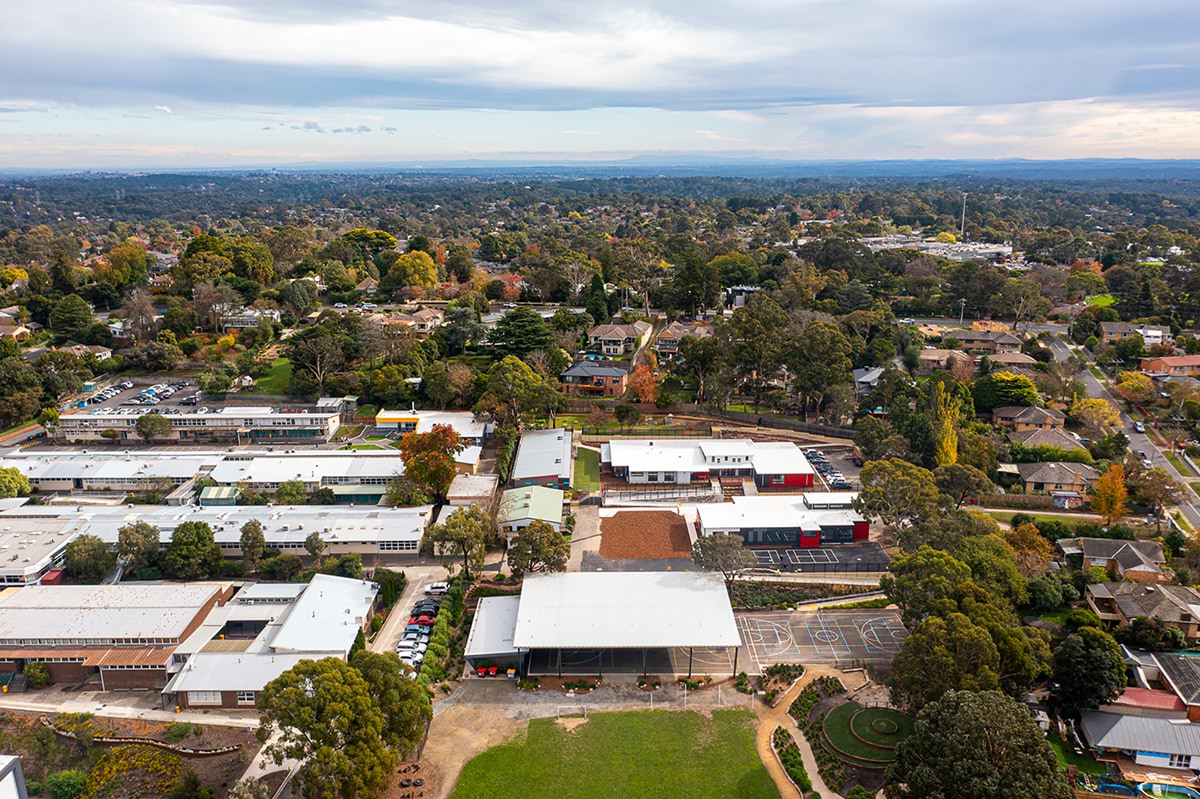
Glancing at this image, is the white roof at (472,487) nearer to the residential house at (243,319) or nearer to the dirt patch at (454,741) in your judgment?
the dirt patch at (454,741)

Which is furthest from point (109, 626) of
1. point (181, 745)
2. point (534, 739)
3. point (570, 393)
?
point (570, 393)

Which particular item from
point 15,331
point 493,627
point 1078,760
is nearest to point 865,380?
point 1078,760

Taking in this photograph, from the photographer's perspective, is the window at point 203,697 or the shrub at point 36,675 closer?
the window at point 203,697

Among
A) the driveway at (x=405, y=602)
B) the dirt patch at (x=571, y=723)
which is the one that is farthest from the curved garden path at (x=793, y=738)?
the driveway at (x=405, y=602)

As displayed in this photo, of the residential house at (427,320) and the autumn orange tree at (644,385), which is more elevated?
the residential house at (427,320)

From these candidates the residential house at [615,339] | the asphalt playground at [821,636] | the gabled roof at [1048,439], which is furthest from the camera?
the residential house at [615,339]

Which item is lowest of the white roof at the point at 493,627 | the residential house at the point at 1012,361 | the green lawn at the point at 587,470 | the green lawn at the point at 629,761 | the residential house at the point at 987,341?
the green lawn at the point at 629,761

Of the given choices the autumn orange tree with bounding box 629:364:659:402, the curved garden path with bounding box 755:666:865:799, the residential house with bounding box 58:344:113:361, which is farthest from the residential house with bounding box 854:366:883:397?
the residential house with bounding box 58:344:113:361
